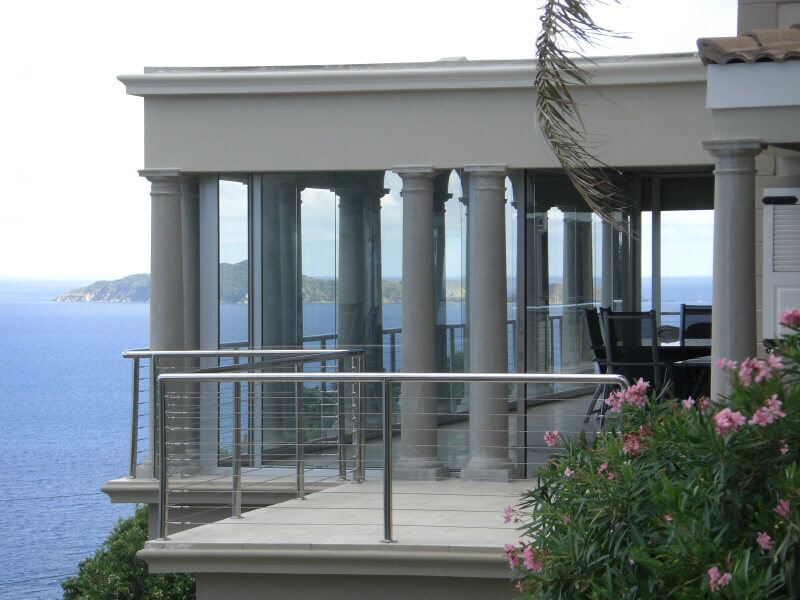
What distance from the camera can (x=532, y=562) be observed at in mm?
3926

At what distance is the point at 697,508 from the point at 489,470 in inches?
269

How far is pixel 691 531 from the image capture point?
10.4ft

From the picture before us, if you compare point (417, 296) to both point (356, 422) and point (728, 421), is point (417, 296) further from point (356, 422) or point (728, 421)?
point (728, 421)

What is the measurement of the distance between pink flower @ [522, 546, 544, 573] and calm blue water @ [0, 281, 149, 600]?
42134 millimetres

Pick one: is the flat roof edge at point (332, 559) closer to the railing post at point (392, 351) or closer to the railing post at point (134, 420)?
the railing post at point (134, 420)

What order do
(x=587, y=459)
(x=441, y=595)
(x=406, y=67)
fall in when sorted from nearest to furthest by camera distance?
1. (x=587, y=459)
2. (x=441, y=595)
3. (x=406, y=67)

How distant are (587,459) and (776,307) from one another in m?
4.65

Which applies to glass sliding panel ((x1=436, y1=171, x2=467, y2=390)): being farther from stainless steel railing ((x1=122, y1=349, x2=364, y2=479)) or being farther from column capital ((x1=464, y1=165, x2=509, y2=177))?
stainless steel railing ((x1=122, y1=349, x2=364, y2=479))

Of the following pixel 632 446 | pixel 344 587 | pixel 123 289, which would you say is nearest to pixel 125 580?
pixel 344 587

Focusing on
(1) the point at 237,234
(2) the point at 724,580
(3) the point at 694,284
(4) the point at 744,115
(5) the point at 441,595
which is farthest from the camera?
(3) the point at 694,284

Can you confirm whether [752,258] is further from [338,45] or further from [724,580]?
[338,45]

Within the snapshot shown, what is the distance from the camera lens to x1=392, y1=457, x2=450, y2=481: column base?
10109 millimetres

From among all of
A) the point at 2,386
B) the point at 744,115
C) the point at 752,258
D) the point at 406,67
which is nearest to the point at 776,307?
the point at 752,258

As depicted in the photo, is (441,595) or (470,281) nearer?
(441,595)
